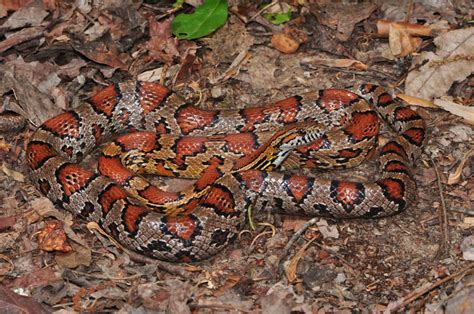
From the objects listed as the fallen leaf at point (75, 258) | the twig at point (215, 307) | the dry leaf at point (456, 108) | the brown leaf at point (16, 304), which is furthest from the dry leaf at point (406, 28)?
the brown leaf at point (16, 304)

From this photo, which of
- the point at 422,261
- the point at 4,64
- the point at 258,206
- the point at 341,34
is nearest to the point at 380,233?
the point at 422,261

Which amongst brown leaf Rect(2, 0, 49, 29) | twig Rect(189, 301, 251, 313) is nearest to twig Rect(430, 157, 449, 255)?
twig Rect(189, 301, 251, 313)

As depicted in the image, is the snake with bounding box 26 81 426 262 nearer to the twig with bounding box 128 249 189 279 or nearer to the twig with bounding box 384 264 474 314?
the twig with bounding box 128 249 189 279

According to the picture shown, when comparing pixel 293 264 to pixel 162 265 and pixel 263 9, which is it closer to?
pixel 162 265

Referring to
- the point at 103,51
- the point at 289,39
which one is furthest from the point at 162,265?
the point at 289,39

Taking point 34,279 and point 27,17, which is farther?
point 27,17

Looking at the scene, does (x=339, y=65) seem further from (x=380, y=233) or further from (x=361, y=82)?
(x=380, y=233)
